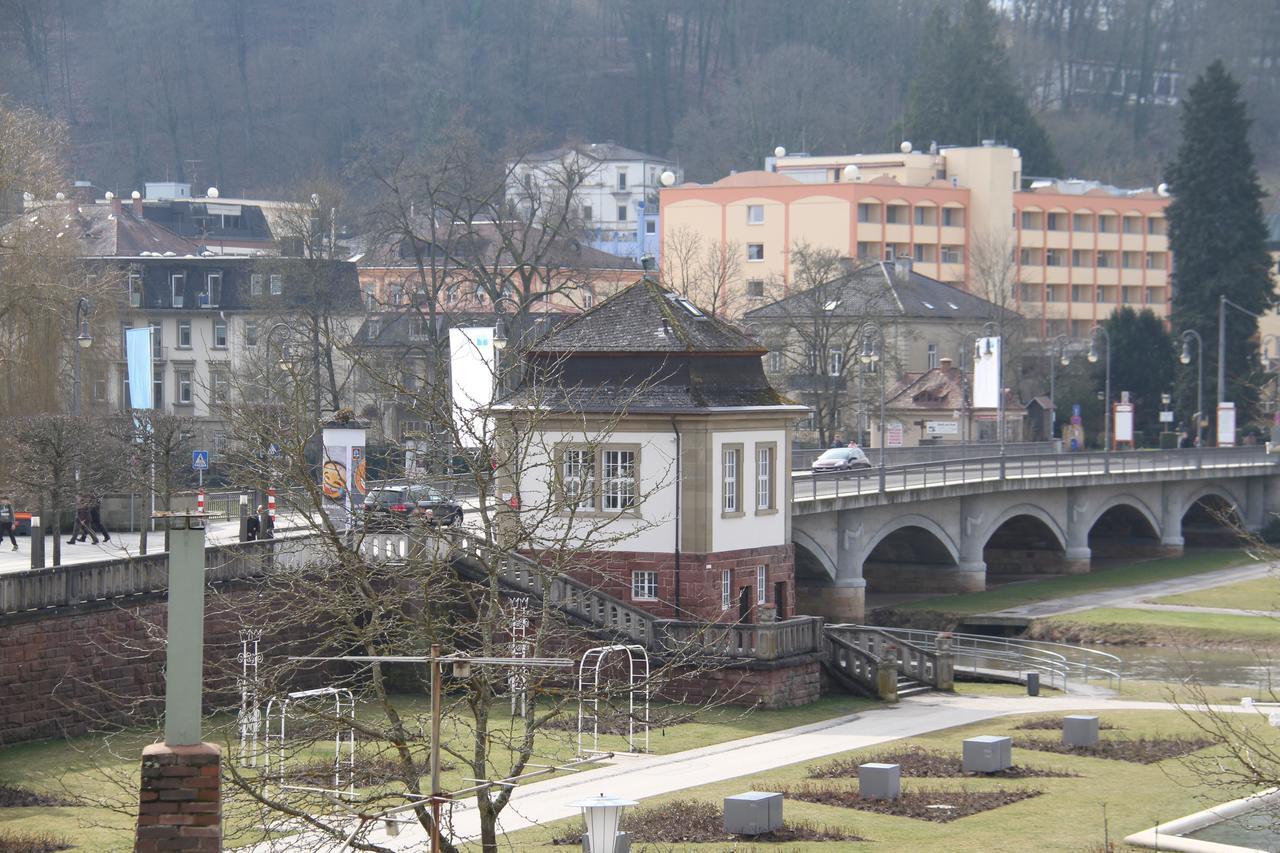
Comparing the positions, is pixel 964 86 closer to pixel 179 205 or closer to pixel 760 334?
pixel 179 205

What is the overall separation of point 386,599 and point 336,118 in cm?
16726

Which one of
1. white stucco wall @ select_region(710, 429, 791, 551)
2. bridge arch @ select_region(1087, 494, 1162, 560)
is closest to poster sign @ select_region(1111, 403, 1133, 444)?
bridge arch @ select_region(1087, 494, 1162, 560)

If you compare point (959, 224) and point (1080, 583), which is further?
point (959, 224)

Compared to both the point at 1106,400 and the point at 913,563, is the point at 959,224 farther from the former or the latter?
the point at 913,563

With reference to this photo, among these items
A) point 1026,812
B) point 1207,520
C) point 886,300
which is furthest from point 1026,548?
point 1026,812

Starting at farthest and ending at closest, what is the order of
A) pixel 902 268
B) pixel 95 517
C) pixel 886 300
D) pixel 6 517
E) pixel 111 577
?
pixel 902 268
pixel 886 300
pixel 95 517
pixel 6 517
pixel 111 577

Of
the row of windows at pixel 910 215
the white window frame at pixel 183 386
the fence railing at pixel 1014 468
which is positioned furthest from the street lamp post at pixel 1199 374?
the white window frame at pixel 183 386

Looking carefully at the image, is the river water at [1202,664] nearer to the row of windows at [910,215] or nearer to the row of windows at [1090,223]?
the row of windows at [910,215]

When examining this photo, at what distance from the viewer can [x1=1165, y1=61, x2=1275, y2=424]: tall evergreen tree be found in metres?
99.3

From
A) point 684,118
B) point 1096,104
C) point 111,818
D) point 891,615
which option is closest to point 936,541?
point 891,615

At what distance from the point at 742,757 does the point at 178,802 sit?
68.0 ft

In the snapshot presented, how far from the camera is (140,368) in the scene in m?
52.8

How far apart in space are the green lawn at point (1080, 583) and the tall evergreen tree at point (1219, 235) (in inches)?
724

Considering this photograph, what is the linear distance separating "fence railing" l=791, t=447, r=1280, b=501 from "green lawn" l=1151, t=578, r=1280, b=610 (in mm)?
6862
